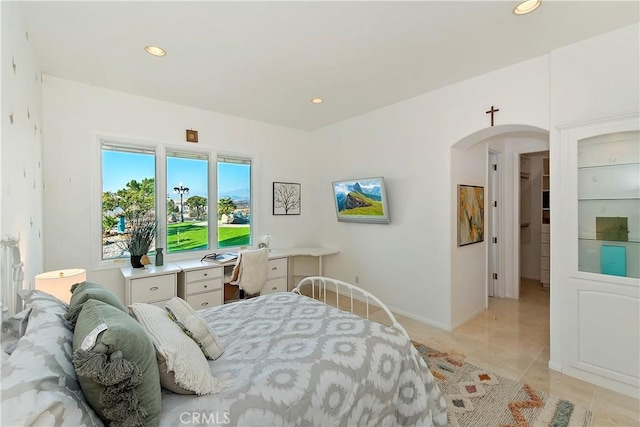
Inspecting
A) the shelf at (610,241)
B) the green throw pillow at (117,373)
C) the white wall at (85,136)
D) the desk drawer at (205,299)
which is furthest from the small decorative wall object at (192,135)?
the shelf at (610,241)

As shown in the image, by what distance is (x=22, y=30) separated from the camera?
187cm

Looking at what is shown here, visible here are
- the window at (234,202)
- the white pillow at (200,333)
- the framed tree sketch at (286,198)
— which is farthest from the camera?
the framed tree sketch at (286,198)

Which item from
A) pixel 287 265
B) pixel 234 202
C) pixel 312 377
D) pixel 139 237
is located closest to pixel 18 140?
pixel 139 237

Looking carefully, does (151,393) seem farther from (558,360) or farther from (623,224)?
(623,224)

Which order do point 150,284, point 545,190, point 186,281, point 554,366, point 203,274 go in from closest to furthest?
point 554,366, point 150,284, point 186,281, point 203,274, point 545,190

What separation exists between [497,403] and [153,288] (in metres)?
3.25

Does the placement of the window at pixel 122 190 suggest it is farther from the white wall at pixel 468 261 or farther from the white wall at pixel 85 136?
the white wall at pixel 468 261

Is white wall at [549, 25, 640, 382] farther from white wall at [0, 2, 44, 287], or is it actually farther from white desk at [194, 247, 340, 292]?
white wall at [0, 2, 44, 287]

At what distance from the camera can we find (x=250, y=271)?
3.42 meters

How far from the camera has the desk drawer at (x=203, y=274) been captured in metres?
3.28

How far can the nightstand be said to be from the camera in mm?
2941

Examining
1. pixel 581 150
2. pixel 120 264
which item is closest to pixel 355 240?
pixel 581 150

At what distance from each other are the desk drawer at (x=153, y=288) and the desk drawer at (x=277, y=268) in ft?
4.00

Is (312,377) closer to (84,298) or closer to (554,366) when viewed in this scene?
(84,298)
